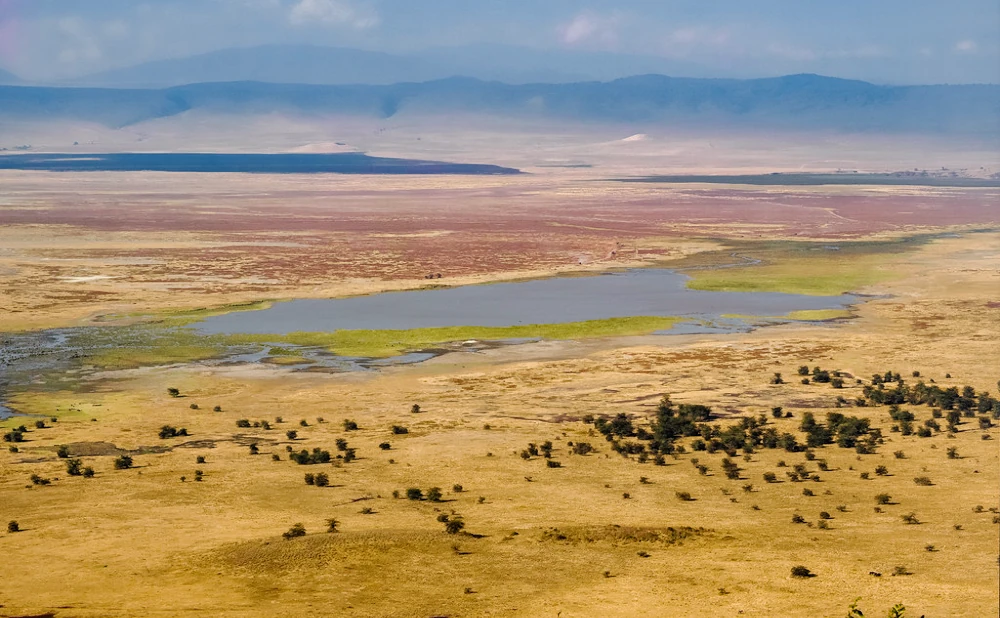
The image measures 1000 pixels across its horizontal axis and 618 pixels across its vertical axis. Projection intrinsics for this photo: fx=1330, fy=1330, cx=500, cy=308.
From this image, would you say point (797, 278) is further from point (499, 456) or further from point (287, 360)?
point (499, 456)

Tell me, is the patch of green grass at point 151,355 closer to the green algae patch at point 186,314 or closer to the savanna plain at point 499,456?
the savanna plain at point 499,456

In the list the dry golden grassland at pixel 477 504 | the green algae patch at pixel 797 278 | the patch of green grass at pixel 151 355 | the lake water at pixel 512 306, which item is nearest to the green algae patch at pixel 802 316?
the lake water at pixel 512 306

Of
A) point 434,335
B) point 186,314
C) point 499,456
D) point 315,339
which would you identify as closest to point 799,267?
point 434,335

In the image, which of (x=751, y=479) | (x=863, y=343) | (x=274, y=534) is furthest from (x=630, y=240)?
(x=274, y=534)

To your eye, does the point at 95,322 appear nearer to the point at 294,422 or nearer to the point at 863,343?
the point at 294,422

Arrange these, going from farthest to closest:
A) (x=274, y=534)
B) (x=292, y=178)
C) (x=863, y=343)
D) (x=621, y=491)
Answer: (x=292, y=178), (x=863, y=343), (x=621, y=491), (x=274, y=534)

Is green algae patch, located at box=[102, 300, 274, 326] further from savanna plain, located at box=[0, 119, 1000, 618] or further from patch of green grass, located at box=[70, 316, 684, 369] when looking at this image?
patch of green grass, located at box=[70, 316, 684, 369]

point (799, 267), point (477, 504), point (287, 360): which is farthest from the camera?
point (799, 267)
